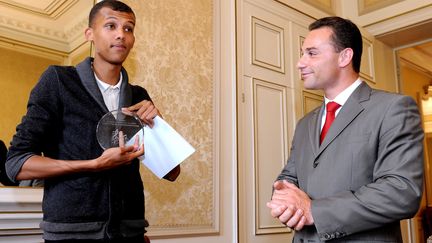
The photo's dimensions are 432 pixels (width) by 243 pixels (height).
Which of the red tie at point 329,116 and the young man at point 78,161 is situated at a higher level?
the red tie at point 329,116

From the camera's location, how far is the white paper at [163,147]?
47.3 inches

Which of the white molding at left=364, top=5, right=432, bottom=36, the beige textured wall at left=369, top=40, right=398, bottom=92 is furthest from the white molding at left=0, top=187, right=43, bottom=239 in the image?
the white molding at left=364, top=5, right=432, bottom=36

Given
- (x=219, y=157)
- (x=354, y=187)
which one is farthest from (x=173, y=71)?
(x=354, y=187)

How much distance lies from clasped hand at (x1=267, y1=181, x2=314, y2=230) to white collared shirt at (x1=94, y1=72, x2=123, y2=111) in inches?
22.4

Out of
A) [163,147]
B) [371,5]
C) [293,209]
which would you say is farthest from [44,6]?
[371,5]

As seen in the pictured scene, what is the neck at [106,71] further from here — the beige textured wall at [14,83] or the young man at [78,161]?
the beige textured wall at [14,83]

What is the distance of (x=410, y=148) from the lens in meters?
1.18

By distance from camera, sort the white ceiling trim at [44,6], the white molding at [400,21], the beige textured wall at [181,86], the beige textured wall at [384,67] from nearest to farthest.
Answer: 1. the white ceiling trim at [44,6]
2. the beige textured wall at [181,86]
3. the white molding at [400,21]
4. the beige textured wall at [384,67]

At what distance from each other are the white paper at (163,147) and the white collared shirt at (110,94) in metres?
0.12

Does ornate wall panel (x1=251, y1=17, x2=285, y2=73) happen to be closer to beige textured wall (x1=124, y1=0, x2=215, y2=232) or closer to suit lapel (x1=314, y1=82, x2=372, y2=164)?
beige textured wall (x1=124, y1=0, x2=215, y2=232)

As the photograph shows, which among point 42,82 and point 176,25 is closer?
point 42,82

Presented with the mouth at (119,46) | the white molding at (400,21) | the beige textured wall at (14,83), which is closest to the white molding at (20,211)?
the beige textured wall at (14,83)

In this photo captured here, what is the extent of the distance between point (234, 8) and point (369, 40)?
5.66 ft

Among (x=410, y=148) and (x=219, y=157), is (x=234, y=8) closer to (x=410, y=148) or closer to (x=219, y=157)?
(x=219, y=157)
